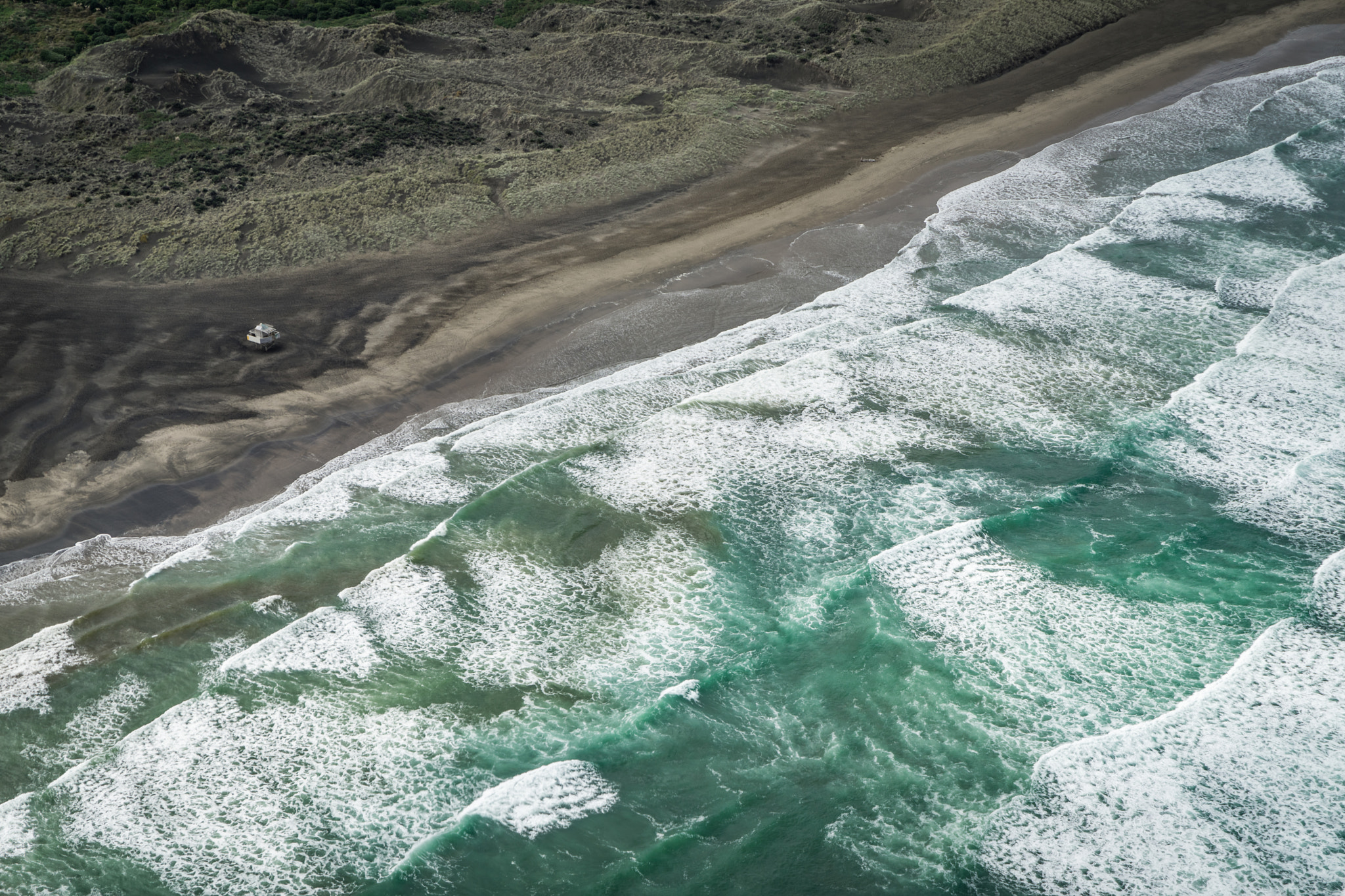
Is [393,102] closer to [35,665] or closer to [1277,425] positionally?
[35,665]

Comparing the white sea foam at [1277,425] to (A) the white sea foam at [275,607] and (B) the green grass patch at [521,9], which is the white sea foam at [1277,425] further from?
(B) the green grass patch at [521,9]

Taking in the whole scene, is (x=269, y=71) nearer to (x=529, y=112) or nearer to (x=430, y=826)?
(x=529, y=112)

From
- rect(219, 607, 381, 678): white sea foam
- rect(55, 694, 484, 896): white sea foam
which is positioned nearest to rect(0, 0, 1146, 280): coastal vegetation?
rect(219, 607, 381, 678): white sea foam

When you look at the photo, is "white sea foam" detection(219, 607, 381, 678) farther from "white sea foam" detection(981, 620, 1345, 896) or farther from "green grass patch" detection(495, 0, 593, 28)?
"green grass patch" detection(495, 0, 593, 28)

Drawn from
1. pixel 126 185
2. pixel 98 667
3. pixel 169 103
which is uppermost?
pixel 169 103

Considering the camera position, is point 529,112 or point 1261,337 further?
point 529,112

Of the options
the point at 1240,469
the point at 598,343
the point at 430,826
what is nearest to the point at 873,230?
the point at 598,343
